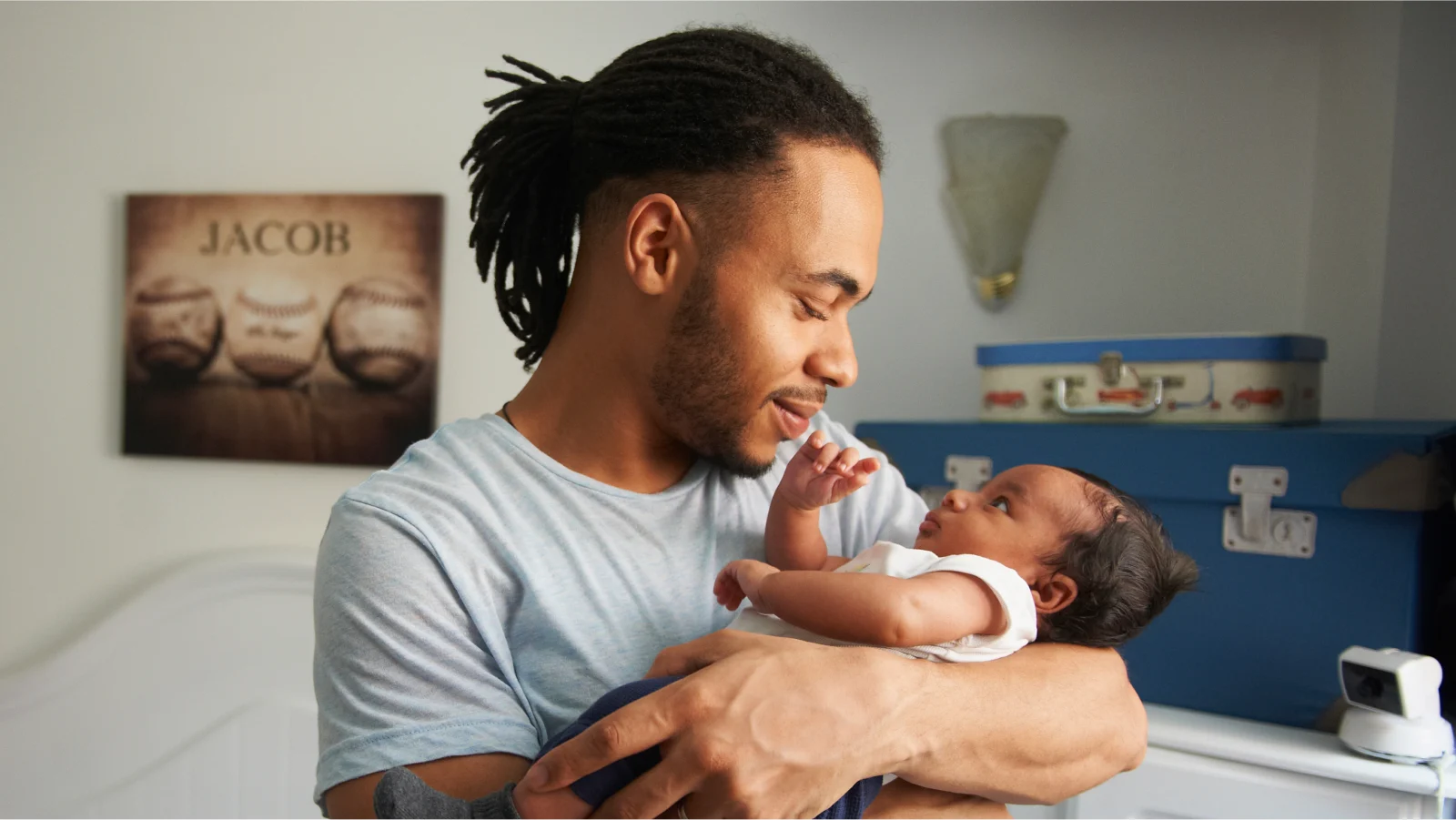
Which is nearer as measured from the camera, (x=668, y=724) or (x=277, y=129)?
(x=668, y=724)

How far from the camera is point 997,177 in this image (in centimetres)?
209

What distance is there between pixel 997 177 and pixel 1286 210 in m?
A: 0.55

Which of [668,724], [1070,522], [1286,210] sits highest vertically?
[1286,210]

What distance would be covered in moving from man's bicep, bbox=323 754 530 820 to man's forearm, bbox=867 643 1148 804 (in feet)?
1.06

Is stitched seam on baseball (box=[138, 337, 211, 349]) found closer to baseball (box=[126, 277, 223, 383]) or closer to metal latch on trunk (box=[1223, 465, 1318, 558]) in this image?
baseball (box=[126, 277, 223, 383])

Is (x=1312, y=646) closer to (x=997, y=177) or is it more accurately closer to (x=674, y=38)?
(x=997, y=177)

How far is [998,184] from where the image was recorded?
209cm

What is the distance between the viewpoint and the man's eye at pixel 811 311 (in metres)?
0.96

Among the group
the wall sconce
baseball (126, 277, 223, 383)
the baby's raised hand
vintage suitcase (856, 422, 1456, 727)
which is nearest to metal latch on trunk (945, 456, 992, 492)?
vintage suitcase (856, 422, 1456, 727)

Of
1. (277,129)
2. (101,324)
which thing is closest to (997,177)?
(277,129)

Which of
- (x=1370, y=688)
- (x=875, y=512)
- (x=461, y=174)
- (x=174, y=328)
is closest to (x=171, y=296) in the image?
(x=174, y=328)

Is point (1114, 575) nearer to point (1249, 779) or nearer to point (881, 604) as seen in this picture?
point (881, 604)

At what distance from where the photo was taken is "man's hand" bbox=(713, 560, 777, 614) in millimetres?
952

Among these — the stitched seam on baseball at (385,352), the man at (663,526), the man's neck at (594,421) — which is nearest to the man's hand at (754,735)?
the man at (663,526)
